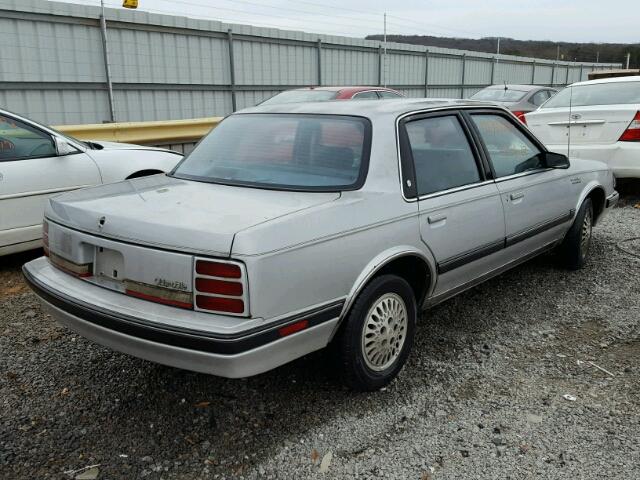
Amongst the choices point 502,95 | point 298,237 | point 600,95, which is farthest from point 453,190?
point 502,95

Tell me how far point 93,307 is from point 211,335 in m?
0.68

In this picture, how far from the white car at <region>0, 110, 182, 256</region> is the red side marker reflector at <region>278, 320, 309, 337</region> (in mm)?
3401

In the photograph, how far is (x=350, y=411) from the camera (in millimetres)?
3066

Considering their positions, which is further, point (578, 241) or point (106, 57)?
point (106, 57)

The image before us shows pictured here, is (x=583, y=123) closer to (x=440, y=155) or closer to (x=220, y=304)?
(x=440, y=155)

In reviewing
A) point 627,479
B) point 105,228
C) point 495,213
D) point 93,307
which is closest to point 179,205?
point 105,228

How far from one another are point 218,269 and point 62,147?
3505 millimetres

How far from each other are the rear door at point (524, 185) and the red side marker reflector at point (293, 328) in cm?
190

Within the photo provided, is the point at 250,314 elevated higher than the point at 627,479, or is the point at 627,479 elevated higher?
the point at 250,314

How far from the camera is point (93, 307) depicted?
2.79 meters

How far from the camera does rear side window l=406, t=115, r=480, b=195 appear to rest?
3484 mm

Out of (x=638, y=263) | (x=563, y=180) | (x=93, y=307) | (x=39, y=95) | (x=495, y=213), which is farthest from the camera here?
(x=39, y=95)

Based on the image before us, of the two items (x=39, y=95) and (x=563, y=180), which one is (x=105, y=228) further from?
(x=39, y=95)

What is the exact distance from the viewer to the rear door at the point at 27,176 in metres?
4.98
